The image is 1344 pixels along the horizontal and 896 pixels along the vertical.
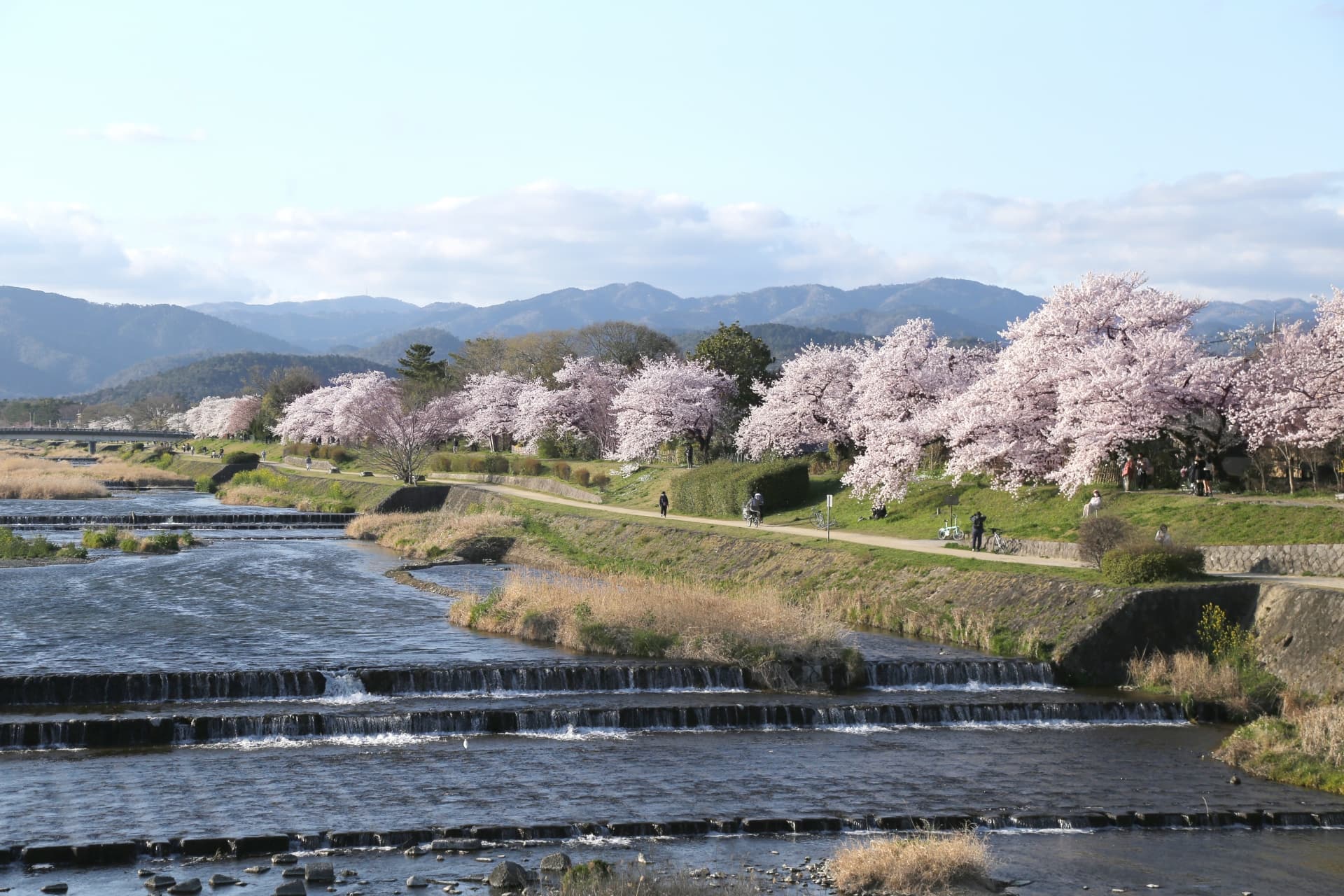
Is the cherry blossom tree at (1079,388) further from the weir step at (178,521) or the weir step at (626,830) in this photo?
the weir step at (178,521)

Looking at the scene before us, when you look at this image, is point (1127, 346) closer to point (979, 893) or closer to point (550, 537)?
point (550, 537)

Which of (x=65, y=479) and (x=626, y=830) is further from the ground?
(x=65, y=479)

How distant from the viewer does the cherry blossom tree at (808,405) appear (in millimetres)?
70000

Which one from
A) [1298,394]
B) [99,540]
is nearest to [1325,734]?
[1298,394]

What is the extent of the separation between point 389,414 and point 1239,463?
68.2 m

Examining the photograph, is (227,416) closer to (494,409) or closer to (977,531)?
(494,409)

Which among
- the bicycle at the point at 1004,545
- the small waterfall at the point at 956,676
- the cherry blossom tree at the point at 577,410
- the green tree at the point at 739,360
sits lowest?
the small waterfall at the point at 956,676

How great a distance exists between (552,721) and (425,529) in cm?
4210

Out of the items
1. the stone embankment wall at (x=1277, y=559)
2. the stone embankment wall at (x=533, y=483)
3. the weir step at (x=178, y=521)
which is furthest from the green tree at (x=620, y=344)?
the stone embankment wall at (x=1277, y=559)

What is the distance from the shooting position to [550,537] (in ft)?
201

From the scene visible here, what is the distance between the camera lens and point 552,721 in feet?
90.9

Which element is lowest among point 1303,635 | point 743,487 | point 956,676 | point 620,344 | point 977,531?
point 956,676

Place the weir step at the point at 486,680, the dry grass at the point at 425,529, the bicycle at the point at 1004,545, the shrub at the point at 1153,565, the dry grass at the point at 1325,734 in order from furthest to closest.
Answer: the dry grass at the point at 425,529, the bicycle at the point at 1004,545, the shrub at the point at 1153,565, the weir step at the point at 486,680, the dry grass at the point at 1325,734

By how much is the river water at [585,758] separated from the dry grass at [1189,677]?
1050 millimetres
